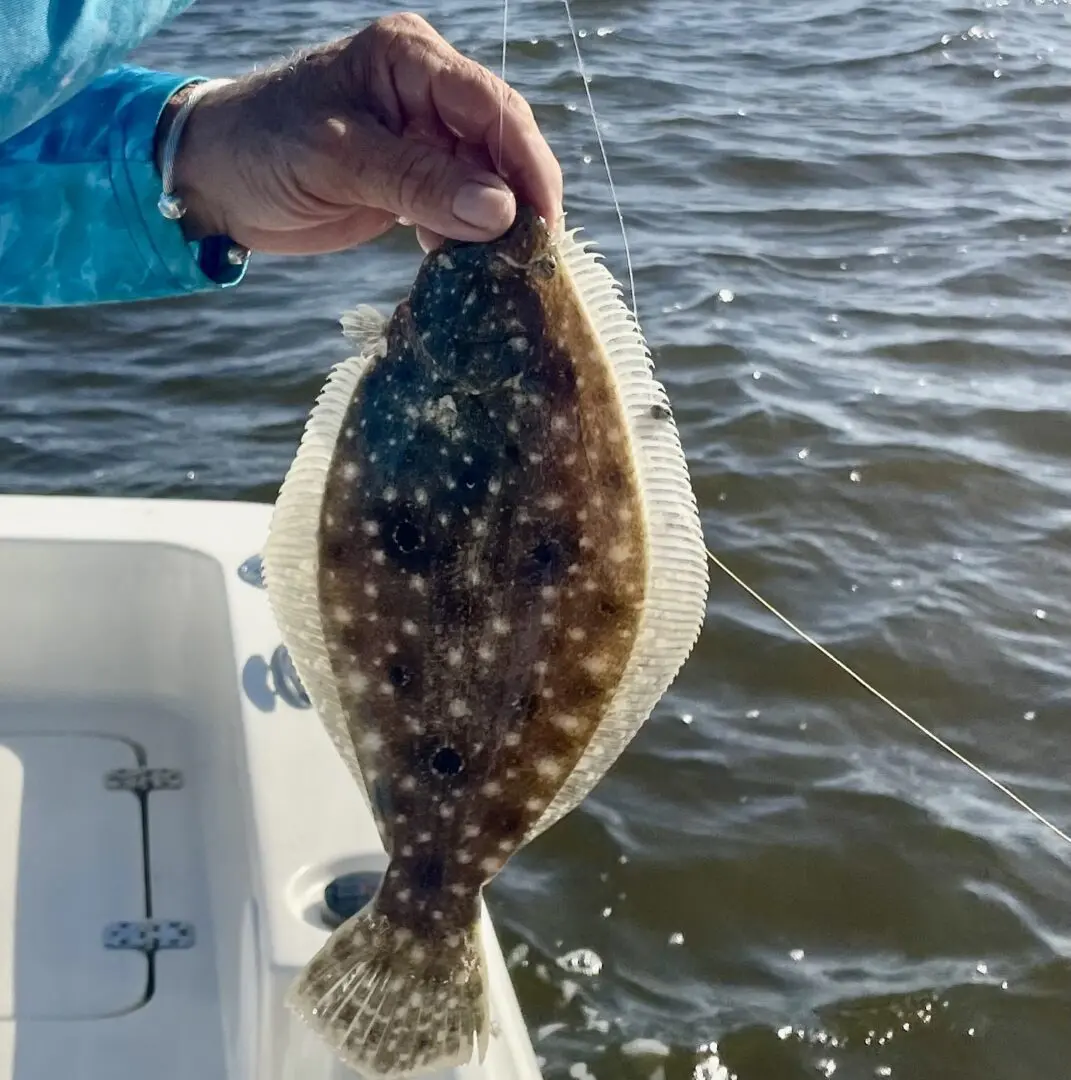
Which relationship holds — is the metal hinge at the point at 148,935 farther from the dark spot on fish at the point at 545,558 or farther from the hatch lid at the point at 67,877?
the dark spot on fish at the point at 545,558

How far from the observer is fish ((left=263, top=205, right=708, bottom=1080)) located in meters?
2.06

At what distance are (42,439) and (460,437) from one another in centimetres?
571

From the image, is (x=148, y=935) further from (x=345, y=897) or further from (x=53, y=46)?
(x=53, y=46)

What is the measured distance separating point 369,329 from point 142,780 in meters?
2.23

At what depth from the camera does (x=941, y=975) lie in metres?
4.29

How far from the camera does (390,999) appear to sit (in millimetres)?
2367

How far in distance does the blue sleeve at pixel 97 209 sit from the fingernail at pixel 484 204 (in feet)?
2.56

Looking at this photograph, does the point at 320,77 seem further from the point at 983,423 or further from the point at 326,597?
the point at 983,423

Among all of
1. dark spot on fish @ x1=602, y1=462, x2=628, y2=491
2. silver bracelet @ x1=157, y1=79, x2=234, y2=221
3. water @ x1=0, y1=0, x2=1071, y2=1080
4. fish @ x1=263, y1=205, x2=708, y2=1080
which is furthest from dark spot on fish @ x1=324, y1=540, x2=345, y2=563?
water @ x1=0, y1=0, x2=1071, y2=1080

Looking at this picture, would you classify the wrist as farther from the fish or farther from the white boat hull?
the white boat hull

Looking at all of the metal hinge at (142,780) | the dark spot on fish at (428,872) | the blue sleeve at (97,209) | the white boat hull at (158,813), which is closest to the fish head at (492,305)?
the blue sleeve at (97,209)

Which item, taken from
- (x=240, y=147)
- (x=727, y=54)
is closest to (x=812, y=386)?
(x=240, y=147)

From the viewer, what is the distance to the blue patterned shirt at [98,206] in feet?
8.32

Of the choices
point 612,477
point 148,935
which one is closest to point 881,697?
point 612,477
